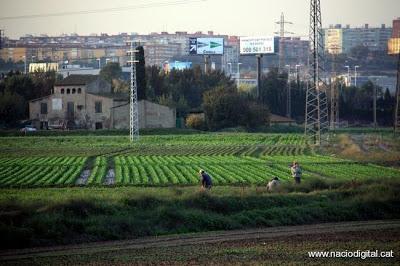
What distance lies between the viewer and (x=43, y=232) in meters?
24.6

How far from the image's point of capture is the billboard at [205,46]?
121562 millimetres

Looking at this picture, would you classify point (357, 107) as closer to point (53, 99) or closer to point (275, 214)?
point (53, 99)

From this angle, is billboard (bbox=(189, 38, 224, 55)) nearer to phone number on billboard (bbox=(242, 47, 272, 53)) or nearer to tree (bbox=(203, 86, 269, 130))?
phone number on billboard (bbox=(242, 47, 272, 53))

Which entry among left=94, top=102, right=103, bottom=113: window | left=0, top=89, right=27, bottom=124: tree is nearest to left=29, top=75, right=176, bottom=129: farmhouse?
left=94, top=102, right=103, bottom=113: window

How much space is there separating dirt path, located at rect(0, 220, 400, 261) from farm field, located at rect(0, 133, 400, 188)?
9102 millimetres

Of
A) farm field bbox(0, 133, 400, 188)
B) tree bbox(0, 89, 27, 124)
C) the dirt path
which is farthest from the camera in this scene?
tree bbox(0, 89, 27, 124)

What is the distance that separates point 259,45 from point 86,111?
126 ft

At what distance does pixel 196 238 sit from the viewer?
2503cm

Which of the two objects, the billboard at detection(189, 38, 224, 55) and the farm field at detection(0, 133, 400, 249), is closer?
the farm field at detection(0, 133, 400, 249)

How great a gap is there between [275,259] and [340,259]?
166cm

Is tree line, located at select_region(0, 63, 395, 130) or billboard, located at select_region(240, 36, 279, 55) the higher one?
billboard, located at select_region(240, 36, 279, 55)

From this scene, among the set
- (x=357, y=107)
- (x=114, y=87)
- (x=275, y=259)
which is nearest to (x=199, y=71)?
(x=114, y=87)

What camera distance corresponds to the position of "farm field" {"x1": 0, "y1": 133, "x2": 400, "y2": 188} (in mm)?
38406

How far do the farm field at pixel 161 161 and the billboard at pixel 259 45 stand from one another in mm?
40790
